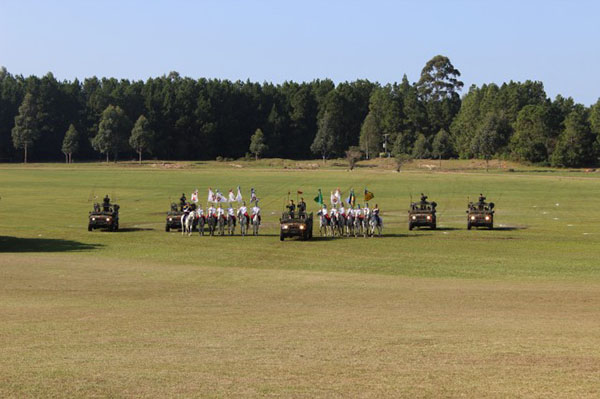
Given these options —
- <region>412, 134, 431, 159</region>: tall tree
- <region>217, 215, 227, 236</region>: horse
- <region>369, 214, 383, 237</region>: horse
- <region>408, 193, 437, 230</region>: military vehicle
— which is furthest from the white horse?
<region>412, 134, 431, 159</region>: tall tree

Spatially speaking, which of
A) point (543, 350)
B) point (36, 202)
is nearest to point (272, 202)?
point (36, 202)

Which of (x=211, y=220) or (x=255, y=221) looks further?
(x=211, y=220)

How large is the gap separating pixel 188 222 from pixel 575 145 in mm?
134805

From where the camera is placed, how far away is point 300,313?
23922 millimetres

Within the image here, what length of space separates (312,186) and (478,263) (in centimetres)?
7916

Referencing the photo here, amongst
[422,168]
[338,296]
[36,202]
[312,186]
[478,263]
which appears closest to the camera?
[338,296]

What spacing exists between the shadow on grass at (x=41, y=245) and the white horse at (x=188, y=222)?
750 cm

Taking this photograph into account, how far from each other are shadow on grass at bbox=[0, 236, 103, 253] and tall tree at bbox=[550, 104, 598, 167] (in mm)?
140539

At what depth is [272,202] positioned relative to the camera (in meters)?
86.2

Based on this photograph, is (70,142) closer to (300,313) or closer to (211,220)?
(211,220)

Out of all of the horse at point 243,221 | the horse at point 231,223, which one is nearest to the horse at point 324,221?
the horse at point 243,221

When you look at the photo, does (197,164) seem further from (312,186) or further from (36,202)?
(36,202)

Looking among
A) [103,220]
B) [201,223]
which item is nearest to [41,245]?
[103,220]

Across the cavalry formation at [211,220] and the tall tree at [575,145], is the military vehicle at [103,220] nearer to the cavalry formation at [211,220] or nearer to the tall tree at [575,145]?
the cavalry formation at [211,220]
